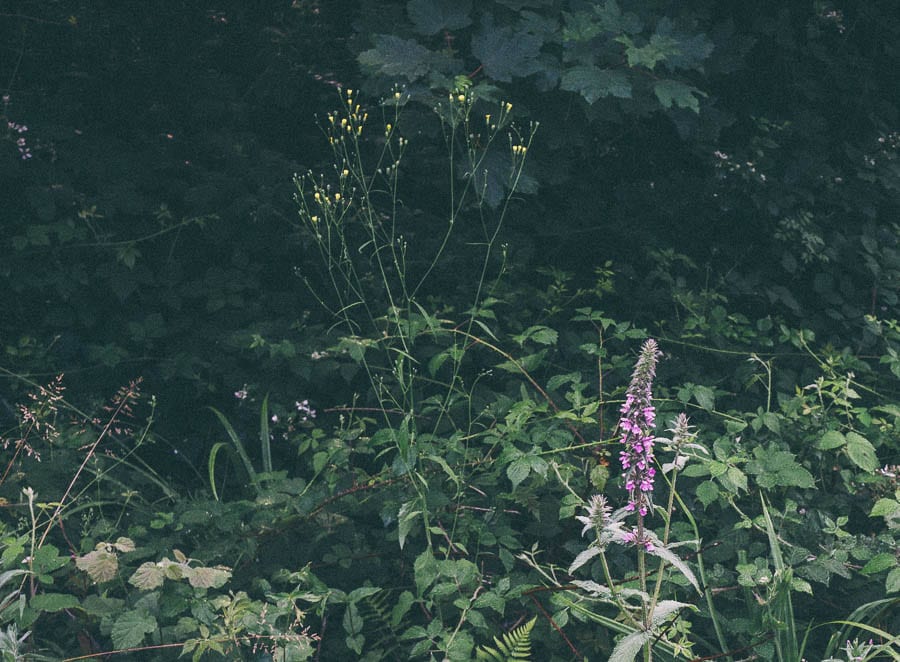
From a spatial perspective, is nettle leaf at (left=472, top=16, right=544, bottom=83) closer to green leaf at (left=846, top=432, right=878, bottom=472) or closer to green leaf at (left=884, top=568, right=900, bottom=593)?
green leaf at (left=846, top=432, right=878, bottom=472)

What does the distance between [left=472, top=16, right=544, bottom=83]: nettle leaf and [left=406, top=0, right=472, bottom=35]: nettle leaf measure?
124 millimetres

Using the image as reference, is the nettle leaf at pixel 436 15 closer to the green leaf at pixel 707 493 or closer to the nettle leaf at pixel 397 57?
the nettle leaf at pixel 397 57

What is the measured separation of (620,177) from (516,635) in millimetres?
2367

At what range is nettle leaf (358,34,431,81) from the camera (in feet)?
8.48

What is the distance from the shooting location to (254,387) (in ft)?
9.34

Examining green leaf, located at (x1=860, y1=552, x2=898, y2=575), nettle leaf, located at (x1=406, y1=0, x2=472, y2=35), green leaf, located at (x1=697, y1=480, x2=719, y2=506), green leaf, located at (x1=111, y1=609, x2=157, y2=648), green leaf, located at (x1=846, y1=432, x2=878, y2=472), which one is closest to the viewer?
green leaf, located at (x1=111, y1=609, x2=157, y2=648)

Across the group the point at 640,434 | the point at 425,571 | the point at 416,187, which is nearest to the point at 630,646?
the point at 640,434

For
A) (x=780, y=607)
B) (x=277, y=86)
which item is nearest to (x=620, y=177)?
(x=277, y=86)

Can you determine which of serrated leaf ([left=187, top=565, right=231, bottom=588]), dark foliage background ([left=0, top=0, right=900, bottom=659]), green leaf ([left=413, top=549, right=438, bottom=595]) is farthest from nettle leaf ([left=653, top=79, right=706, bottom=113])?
serrated leaf ([left=187, top=565, right=231, bottom=588])

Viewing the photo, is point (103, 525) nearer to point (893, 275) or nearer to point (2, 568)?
point (2, 568)

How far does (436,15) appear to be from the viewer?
109 inches

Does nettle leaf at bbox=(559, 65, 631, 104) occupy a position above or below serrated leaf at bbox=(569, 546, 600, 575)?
above

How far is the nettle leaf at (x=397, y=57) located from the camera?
2.59 m

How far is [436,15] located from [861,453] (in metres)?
1.95
